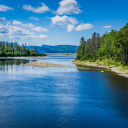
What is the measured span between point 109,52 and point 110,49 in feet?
29.9

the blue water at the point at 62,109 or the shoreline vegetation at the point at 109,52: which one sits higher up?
the shoreline vegetation at the point at 109,52

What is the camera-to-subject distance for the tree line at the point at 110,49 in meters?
65.1

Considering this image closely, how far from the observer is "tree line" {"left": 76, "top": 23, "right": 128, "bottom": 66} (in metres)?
65.1

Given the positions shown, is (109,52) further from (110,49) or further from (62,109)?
(62,109)

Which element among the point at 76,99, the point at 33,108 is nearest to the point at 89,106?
the point at 76,99

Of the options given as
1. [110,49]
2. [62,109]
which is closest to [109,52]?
[110,49]

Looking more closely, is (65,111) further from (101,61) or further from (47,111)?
(101,61)

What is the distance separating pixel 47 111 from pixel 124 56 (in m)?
55.7

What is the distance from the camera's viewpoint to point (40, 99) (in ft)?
86.4

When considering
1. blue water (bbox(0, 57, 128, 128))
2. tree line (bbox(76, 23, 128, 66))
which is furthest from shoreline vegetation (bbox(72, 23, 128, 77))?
blue water (bbox(0, 57, 128, 128))

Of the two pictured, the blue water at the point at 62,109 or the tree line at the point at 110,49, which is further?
the tree line at the point at 110,49

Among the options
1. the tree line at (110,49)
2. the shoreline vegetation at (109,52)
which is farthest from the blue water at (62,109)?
the tree line at (110,49)

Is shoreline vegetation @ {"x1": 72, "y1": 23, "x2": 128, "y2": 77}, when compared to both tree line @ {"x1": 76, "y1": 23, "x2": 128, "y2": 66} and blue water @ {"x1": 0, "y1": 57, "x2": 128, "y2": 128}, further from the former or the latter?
blue water @ {"x1": 0, "y1": 57, "x2": 128, "y2": 128}

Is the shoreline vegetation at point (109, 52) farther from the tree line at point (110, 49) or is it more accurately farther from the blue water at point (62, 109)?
the blue water at point (62, 109)
